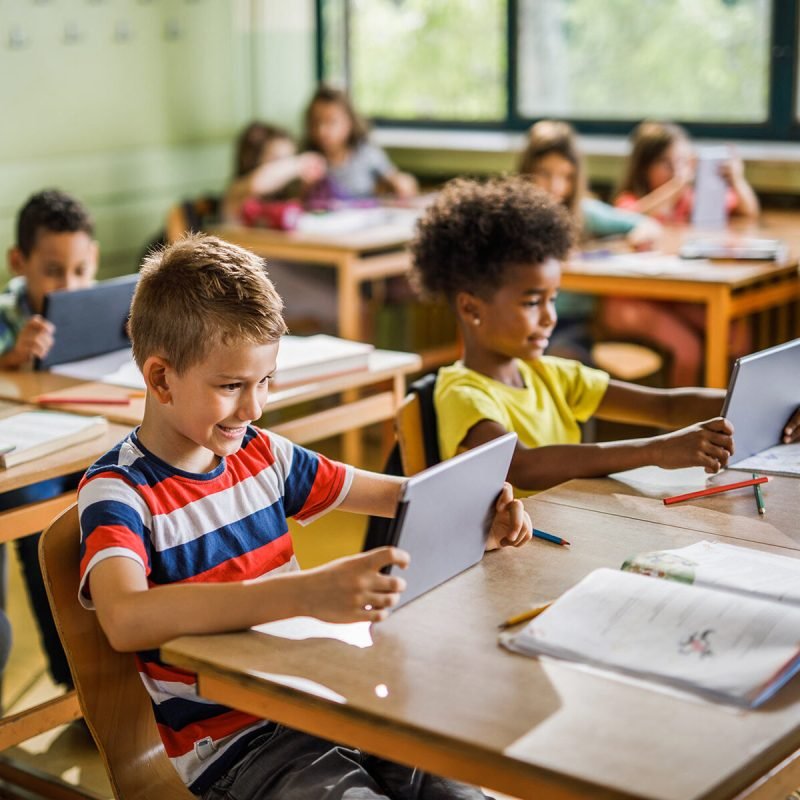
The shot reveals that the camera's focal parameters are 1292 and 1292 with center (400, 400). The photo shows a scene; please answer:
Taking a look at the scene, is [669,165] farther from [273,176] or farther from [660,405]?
[660,405]

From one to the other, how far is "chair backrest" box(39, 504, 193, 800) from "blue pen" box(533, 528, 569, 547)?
0.50m

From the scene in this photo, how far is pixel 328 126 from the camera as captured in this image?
5.00m

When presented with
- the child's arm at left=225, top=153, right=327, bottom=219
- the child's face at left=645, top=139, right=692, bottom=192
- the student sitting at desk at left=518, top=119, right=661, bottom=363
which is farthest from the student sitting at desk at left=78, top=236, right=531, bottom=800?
the child's arm at left=225, top=153, right=327, bottom=219

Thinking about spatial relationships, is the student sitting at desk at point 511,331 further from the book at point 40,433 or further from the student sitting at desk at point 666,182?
the student sitting at desk at point 666,182

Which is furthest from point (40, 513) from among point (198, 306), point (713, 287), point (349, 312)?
point (349, 312)

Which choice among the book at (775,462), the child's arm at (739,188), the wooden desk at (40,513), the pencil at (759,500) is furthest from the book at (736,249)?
the wooden desk at (40,513)

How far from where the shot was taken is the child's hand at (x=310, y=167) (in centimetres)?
492

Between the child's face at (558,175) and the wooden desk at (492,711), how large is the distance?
2913mm

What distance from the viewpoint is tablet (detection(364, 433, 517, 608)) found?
126 cm

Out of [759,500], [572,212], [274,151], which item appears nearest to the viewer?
[759,500]

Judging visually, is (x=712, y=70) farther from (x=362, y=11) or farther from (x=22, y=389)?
(x=22, y=389)

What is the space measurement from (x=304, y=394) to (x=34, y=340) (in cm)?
55

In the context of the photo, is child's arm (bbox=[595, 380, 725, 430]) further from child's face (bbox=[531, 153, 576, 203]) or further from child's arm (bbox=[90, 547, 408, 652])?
child's face (bbox=[531, 153, 576, 203])

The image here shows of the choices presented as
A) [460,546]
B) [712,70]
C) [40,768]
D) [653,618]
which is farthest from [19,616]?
[712,70]
